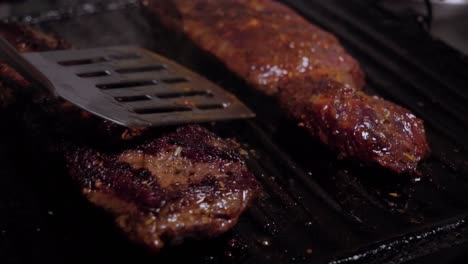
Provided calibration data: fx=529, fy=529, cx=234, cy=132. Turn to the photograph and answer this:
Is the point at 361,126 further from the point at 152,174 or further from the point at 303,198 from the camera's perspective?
the point at 152,174

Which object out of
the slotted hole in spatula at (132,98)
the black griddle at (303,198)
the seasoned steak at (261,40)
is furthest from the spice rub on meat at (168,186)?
the seasoned steak at (261,40)

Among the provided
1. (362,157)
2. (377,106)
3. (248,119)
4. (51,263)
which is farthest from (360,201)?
(51,263)

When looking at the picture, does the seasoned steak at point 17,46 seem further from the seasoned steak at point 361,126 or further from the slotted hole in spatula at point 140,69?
the seasoned steak at point 361,126

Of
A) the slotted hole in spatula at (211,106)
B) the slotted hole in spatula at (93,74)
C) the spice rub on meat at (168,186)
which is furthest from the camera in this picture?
the slotted hole in spatula at (211,106)

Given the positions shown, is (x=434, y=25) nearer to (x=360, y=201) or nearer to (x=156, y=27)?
(x=156, y=27)

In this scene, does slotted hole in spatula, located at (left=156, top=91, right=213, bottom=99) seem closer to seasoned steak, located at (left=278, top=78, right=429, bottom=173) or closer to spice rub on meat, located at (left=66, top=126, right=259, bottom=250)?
spice rub on meat, located at (left=66, top=126, right=259, bottom=250)

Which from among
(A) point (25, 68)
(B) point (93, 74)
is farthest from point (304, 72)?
(A) point (25, 68)

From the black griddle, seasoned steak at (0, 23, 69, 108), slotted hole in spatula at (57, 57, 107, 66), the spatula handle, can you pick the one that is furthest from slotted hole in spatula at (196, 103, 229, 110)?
seasoned steak at (0, 23, 69, 108)
